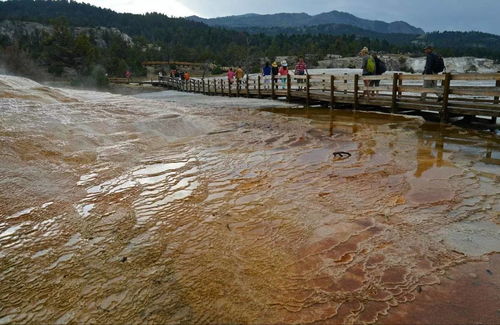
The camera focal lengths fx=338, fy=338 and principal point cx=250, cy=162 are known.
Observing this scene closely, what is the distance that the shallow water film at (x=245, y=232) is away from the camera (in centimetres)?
243

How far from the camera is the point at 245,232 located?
3.47m

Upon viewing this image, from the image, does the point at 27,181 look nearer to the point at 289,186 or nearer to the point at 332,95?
the point at 289,186

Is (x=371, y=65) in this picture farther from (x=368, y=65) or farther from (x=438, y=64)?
(x=438, y=64)

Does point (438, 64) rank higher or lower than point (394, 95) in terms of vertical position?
higher

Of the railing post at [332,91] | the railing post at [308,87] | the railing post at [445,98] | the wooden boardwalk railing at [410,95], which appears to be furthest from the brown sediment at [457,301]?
the railing post at [308,87]

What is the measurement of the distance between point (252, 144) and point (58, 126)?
4.09m

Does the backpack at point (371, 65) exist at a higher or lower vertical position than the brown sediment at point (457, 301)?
higher

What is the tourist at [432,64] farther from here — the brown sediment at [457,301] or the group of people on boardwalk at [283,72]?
the brown sediment at [457,301]

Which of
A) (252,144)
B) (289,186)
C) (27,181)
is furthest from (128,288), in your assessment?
(252,144)

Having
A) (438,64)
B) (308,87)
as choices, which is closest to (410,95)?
(438,64)

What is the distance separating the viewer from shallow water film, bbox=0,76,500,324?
243 centimetres

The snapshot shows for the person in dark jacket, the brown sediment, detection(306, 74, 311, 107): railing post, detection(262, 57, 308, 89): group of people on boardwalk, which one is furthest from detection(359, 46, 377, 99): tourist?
the brown sediment

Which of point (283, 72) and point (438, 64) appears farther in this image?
point (283, 72)

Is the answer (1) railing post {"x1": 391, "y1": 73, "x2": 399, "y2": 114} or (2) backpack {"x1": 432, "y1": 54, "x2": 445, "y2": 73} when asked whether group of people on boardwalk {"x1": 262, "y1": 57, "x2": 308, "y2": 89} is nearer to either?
(1) railing post {"x1": 391, "y1": 73, "x2": 399, "y2": 114}
